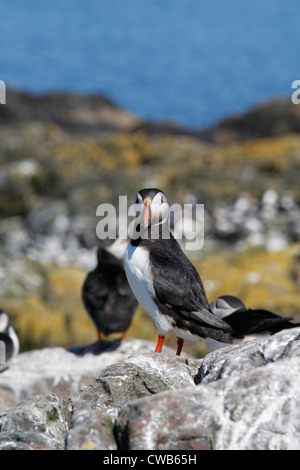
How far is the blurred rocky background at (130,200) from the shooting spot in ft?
32.3

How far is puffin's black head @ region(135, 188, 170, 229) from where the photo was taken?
5246mm

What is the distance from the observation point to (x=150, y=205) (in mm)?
5277

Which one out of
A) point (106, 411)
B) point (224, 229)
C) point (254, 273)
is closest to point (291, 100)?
point (224, 229)

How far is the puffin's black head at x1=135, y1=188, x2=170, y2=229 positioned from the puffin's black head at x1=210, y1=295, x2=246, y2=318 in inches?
61.1

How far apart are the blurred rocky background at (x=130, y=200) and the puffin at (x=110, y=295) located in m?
1.17

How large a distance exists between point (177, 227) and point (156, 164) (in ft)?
16.9

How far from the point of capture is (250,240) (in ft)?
47.8

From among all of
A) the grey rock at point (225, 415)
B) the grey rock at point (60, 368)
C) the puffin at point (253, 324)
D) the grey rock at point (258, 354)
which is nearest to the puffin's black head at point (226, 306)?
the puffin at point (253, 324)

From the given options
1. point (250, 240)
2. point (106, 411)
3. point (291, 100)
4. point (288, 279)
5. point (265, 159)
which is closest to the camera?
point (106, 411)
